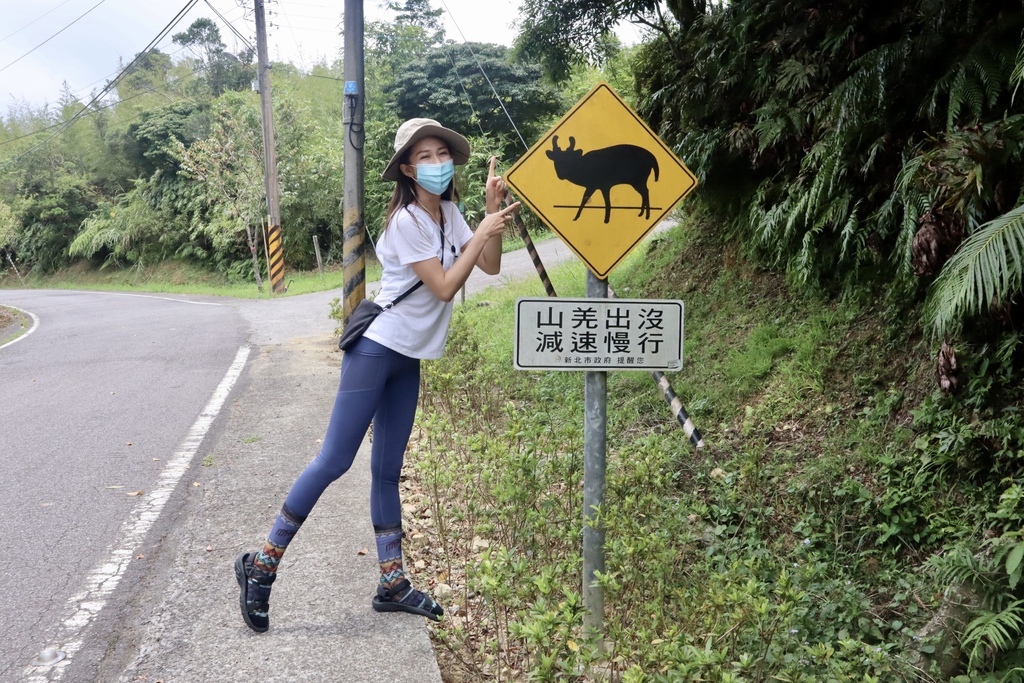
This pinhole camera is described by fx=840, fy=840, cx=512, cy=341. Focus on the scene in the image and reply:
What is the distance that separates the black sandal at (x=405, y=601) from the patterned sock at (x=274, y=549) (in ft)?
1.51

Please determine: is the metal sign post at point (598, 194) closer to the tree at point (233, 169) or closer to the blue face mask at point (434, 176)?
the blue face mask at point (434, 176)

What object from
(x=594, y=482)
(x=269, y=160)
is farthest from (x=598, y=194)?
(x=269, y=160)

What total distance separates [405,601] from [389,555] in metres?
0.20

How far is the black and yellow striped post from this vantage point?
20.8 meters

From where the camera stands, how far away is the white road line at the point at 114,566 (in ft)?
10.8

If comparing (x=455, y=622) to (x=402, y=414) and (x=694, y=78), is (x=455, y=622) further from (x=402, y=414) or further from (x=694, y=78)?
(x=694, y=78)

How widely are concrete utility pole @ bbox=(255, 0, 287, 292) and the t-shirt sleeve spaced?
1749 cm

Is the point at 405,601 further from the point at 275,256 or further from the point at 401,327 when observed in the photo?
the point at 275,256

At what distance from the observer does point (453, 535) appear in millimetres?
4348

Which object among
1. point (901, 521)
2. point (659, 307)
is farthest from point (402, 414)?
point (901, 521)

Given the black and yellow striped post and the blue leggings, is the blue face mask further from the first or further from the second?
the black and yellow striped post

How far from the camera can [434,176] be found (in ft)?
11.0

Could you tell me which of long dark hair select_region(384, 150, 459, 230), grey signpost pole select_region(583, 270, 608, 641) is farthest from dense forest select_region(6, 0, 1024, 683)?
long dark hair select_region(384, 150, 459, 230)

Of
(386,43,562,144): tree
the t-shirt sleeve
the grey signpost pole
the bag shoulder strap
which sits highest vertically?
(386,43,562,144): tree
